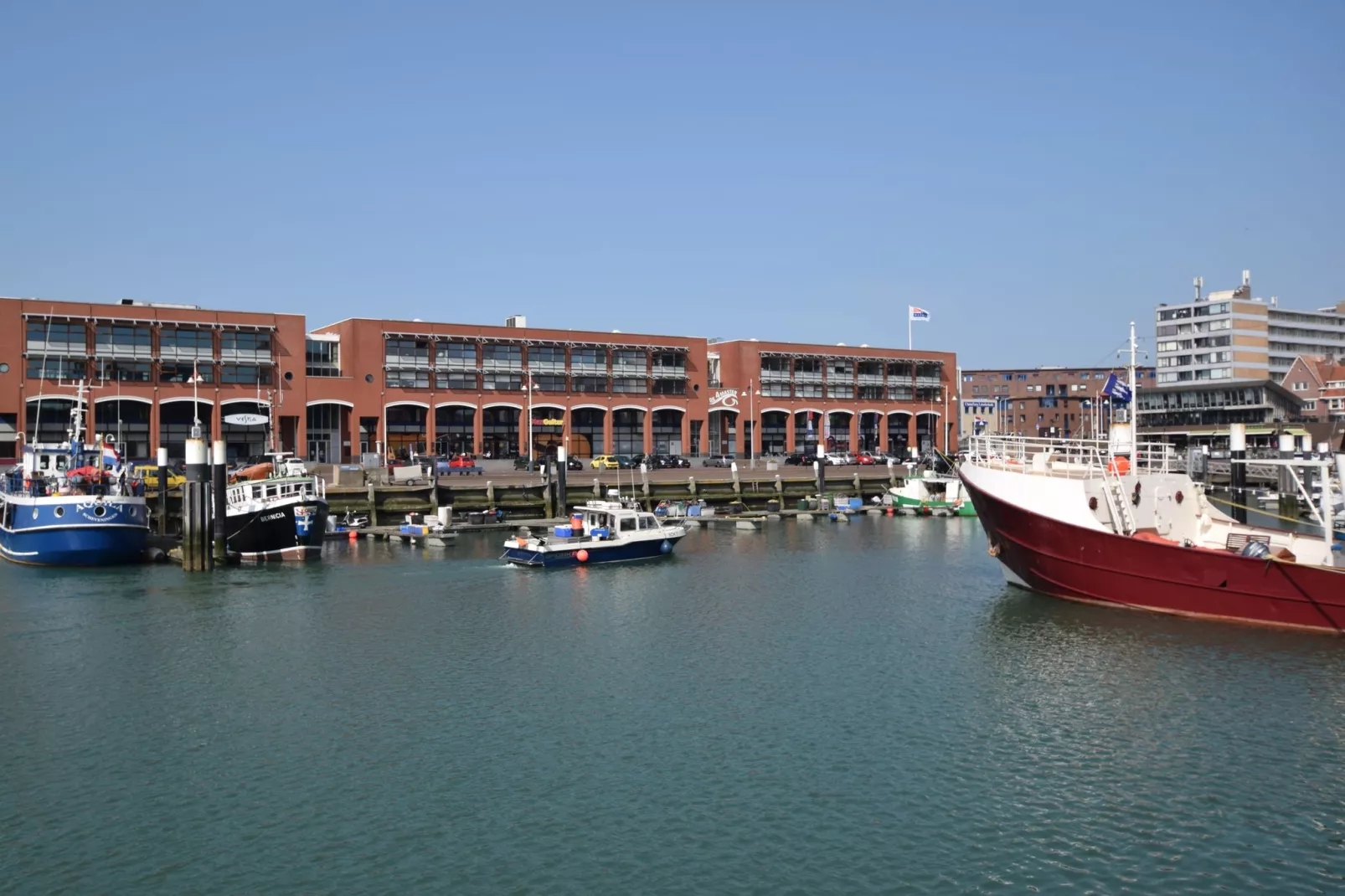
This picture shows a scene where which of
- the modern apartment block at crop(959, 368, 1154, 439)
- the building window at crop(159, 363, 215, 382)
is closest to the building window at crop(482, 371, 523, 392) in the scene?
the building window at crop(159, 363, 215, 382)

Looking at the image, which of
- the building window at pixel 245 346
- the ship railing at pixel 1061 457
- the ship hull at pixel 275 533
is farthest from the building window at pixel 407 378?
the ship railing at pixel 1061 457

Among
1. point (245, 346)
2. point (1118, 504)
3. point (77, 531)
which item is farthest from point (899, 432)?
point (77, 531)

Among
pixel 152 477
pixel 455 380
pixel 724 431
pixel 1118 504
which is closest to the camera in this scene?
pixel 1118 504

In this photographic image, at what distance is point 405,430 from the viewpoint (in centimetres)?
10344

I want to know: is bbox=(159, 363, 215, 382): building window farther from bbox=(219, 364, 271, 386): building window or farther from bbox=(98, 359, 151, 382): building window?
bbox=(98, 359, 151, 382): building window

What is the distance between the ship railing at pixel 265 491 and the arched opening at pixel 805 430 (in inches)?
2967

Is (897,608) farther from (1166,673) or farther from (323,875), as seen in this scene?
(323,875)

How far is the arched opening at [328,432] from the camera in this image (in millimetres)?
97938

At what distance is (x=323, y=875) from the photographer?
1891cm

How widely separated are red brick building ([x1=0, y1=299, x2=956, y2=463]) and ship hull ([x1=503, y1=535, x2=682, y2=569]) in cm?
4214

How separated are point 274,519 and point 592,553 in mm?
17605

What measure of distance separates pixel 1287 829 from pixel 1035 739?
6.12 metres

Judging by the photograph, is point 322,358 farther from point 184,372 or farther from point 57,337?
point 57,337

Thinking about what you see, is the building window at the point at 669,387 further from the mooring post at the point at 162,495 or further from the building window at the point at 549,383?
the mooring post at the point at 162,495
